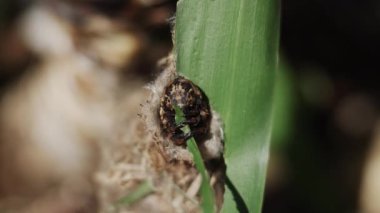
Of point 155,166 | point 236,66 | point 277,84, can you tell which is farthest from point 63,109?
point 236,66

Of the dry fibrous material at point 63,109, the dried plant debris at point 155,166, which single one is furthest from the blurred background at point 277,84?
the dried plant debris at point 155,166

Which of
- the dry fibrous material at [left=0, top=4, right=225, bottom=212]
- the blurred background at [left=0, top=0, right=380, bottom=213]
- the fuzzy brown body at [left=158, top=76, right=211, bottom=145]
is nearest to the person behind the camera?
the fuzzy brown body at [left=158, top=76, right=211, bottom=145]

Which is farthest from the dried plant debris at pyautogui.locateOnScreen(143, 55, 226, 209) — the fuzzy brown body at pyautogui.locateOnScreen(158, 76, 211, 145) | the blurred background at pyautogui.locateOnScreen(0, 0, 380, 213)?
the blurred background at pyautogui.locateOnScreen(0, 0, 380, 213)

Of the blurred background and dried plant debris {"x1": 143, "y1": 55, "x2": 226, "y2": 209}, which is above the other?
the blurred background

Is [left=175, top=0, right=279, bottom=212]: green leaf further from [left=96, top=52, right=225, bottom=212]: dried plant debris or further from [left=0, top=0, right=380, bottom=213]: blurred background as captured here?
[left=0, top=0, right=380, bottom=213]: blurred background

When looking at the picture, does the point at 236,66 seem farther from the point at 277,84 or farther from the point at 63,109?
the point at 63,109

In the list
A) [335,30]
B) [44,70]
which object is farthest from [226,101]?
[44,70]
